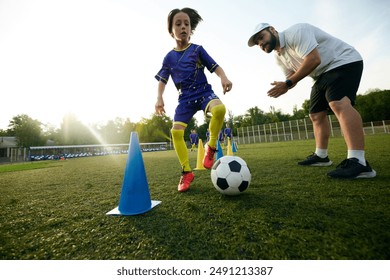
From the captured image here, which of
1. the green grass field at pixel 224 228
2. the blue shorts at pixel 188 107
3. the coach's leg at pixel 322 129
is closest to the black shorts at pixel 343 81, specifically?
the coach's leg at pixel 322 129

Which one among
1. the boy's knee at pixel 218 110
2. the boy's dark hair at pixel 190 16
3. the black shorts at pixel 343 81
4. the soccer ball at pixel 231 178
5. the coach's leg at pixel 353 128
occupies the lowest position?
the soccer ball at pixel 231 178

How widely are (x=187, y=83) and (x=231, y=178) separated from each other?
163 cm

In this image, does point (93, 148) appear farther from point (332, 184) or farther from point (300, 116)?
point (300, 116)

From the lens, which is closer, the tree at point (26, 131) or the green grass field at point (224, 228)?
the green grass field at point (224, 228)

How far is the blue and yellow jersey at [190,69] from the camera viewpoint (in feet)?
9.64

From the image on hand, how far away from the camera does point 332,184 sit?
2.14m

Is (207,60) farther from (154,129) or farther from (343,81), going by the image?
(154,129)

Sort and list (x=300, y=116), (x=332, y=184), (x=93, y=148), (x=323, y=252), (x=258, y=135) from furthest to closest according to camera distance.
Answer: (x=300, y=116)
(x=93, y=148)
(x=258, y=135)
(x=332, y=184)
(x=323, y=252)

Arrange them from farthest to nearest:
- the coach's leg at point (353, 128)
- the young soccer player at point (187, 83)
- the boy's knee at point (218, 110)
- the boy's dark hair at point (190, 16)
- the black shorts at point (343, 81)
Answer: the boy's dark hair at point (190, 16)
the young soccer player at point (187, 83)
the boy's knee at point (218, 110)
the black shorts at point (343, 81)
the coach's leg at point (353, 128)

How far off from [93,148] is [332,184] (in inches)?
1784

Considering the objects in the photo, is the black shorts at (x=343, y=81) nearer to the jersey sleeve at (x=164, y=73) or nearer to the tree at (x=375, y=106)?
the jersey sleeve at (x=164, y=73)

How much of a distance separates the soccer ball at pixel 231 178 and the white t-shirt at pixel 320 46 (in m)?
1.72

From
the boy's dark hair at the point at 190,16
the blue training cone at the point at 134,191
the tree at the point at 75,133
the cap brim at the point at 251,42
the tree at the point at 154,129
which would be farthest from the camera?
the tree at the point at 154,129
